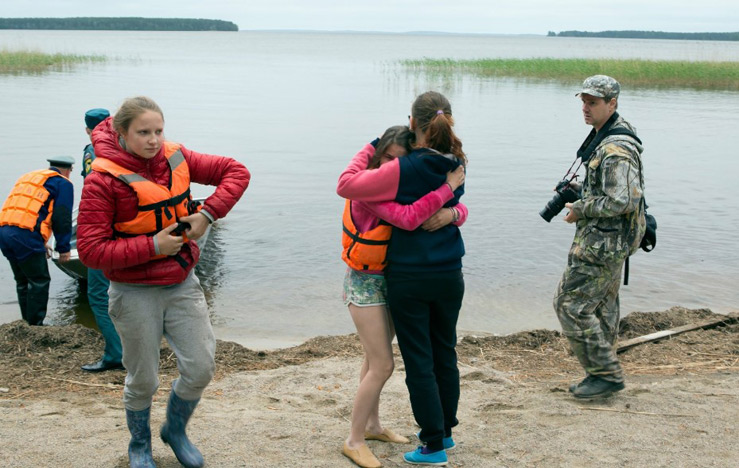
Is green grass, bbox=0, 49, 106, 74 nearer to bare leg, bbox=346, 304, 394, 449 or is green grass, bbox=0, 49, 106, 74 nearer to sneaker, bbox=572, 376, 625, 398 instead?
sneaker, bbox=572, 376, 625, 398

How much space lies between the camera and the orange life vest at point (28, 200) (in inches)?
268

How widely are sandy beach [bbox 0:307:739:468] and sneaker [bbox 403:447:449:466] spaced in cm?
10

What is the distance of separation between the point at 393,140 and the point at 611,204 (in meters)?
1.66

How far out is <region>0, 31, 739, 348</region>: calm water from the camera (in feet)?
30.3

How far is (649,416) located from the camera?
4723mm

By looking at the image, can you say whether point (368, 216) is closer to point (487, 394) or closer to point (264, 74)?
point (487, 394)

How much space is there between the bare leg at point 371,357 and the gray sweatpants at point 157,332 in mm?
743

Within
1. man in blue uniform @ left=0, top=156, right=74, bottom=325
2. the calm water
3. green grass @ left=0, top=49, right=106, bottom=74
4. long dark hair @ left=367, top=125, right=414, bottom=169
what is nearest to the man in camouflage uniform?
long dark hair @ left=367, top=125, right=414, bottom=169

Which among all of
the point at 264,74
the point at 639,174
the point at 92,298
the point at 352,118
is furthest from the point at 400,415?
the point at 264,74

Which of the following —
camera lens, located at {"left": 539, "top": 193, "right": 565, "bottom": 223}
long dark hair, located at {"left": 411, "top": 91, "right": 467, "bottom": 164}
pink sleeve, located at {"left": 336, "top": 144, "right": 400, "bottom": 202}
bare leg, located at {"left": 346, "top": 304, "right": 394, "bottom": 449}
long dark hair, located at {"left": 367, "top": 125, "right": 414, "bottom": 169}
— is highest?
long dark hair, located at {"left": 411, "top": 91, "right": 467, "bottom": 164}

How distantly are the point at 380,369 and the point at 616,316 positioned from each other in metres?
2.07

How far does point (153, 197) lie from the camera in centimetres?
355

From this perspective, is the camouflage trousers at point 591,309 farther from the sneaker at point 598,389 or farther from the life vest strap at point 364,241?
→ the life vest strap at point 364,241

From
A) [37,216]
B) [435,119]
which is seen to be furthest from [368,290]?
[37,216]
